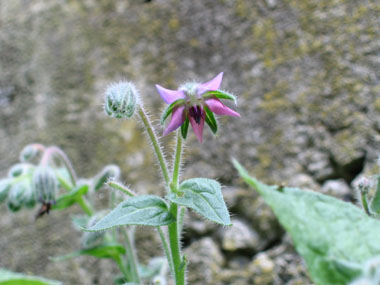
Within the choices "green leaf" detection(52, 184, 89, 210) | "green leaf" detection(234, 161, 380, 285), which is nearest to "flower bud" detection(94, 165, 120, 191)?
"green leaf" detection(52, 184, 89, 210)

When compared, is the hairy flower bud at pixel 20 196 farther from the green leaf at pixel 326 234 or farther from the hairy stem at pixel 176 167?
the green leaf at pixel 326 234

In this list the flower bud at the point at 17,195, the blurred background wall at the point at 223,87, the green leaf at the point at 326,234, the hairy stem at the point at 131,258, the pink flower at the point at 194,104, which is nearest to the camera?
the green leaf at the point at 326,234

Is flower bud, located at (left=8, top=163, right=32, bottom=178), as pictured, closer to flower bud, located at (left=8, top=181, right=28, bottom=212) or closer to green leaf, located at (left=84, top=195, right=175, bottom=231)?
flower bud, located at (left=8, top=181, right=28, bottom=212)

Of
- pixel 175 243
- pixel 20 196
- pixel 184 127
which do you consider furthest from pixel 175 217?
pixel 20 196

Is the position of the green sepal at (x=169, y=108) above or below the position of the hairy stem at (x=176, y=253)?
above

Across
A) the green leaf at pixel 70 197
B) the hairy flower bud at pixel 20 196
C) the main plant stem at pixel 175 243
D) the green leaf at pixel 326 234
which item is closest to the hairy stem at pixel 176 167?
the main plant stem at pixel 175 243

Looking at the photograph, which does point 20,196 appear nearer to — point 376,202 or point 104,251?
point 104,251

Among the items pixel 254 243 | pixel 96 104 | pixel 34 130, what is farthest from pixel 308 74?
pixel 34 130
